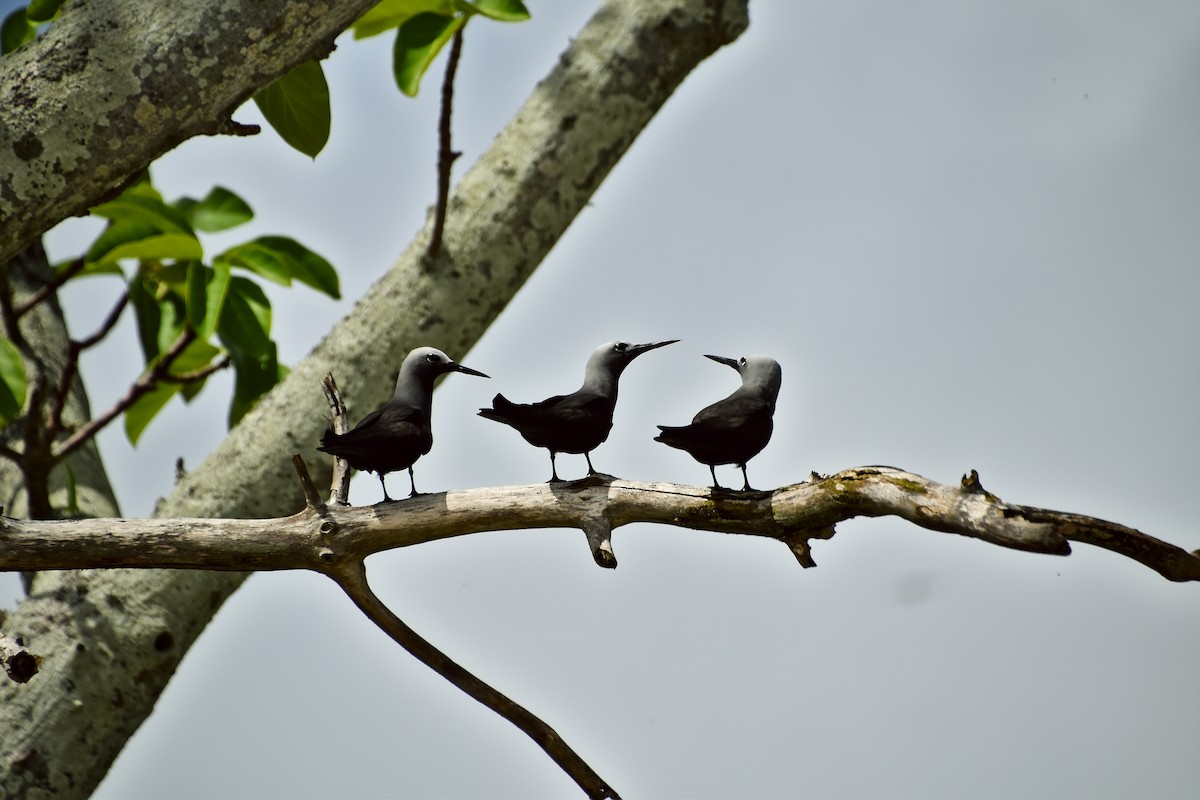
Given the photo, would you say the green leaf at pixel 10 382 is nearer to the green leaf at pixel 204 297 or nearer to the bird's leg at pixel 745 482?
the green leaf at pixel 204 297

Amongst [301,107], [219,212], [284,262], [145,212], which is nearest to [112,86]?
[301,107]

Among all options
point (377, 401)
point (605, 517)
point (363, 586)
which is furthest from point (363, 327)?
point (605, 517)

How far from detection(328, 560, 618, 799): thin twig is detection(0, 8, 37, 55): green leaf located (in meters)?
3.26

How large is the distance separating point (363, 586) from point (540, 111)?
7.89ft

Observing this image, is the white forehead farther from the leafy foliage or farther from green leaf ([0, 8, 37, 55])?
green leaf ([0, 8, 37, 55])

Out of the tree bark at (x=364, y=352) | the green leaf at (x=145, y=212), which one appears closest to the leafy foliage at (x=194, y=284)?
the green leaf at (x=145, y=212)

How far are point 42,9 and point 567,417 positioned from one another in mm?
1995

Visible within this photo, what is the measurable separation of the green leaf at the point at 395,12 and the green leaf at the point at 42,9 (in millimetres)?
896

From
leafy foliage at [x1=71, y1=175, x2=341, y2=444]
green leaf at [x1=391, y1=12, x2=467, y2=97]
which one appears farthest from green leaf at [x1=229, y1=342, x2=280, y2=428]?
green leaf at [x1=391, y1=12, x2=467, y2=97]

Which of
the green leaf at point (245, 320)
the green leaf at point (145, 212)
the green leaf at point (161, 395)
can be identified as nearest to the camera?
the green leaf at point (145, 212)

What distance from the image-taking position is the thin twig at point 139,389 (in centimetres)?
414

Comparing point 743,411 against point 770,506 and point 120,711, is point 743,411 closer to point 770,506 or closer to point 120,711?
point 770,506

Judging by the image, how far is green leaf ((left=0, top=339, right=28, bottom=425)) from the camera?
11.7ft

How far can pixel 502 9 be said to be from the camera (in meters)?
3.63
